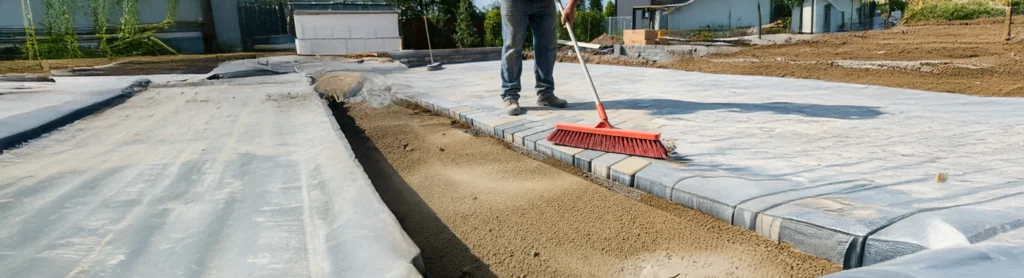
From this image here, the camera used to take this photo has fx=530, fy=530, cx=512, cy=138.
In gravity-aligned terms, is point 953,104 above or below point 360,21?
below

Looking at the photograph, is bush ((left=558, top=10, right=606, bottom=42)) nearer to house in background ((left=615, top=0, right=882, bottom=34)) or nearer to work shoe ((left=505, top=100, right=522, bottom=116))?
house in background ((left=615, top=0, right=882, bottom=34))

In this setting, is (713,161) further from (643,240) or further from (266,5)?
(266,5)

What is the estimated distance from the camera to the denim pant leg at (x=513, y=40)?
3568 millimetres

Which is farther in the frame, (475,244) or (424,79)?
(424,79)

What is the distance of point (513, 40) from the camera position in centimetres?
362

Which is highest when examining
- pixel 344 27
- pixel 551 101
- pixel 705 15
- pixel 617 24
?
pixel 705 15

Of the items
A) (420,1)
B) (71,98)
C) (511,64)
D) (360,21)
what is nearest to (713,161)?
(511,64)

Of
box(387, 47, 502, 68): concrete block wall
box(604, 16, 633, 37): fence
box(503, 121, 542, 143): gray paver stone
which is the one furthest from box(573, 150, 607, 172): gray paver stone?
box(604, 16, 633, 37): fence

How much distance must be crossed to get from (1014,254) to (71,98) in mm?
4874

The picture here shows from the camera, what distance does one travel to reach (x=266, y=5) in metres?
12.2

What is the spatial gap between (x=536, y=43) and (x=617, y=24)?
18.6 m

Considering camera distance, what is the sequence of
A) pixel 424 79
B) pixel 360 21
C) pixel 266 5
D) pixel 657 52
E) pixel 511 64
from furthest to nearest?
pixel 266 5, pixel 360 21, pixel 657 52, pixel 424 79, pixel 511 64

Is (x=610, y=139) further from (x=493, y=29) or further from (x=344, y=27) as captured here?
(x=493, y=29)

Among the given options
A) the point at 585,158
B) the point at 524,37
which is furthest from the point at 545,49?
the point at 585,158
